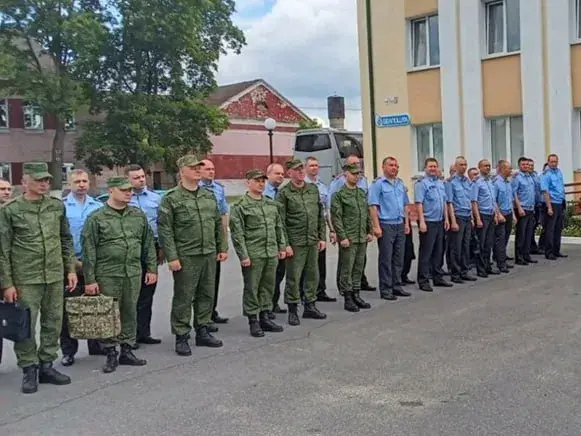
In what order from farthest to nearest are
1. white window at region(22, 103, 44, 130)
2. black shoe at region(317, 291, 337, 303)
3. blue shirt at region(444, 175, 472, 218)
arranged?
white window at region(22, 103, 44, 130) < blue shirt at region(444, 175, 472, 218) < black shoe at region(317, 291, 337, 303)

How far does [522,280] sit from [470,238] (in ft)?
3.26

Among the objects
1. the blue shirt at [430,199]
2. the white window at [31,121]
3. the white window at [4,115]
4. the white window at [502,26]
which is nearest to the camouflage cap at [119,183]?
the blue shirt at [430,199]

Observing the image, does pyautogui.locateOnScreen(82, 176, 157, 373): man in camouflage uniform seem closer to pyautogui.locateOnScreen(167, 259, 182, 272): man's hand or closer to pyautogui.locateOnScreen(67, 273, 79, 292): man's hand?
A: pyautogui.locateOnScreen(67, 273, 79, 292): man's hand

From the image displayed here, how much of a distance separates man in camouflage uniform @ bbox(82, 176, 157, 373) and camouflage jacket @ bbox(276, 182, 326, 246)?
2081mm

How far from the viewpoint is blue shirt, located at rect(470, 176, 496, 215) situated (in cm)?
1121

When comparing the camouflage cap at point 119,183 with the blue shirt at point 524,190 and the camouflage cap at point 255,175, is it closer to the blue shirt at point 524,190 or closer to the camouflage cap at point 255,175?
the camouflage cap at point 255,175

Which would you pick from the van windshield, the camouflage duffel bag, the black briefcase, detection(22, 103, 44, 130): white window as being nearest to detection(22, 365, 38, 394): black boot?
the black briefcase

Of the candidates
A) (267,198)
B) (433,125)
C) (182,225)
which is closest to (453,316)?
(267,198)

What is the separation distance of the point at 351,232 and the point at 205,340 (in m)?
2.50

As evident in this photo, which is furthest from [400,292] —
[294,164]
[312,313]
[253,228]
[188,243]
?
[188,243]

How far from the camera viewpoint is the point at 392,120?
2086 centimetres

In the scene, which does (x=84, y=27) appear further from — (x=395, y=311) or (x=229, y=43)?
(x=395, y=311)

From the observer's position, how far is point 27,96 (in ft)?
123

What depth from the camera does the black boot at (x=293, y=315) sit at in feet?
27.1
